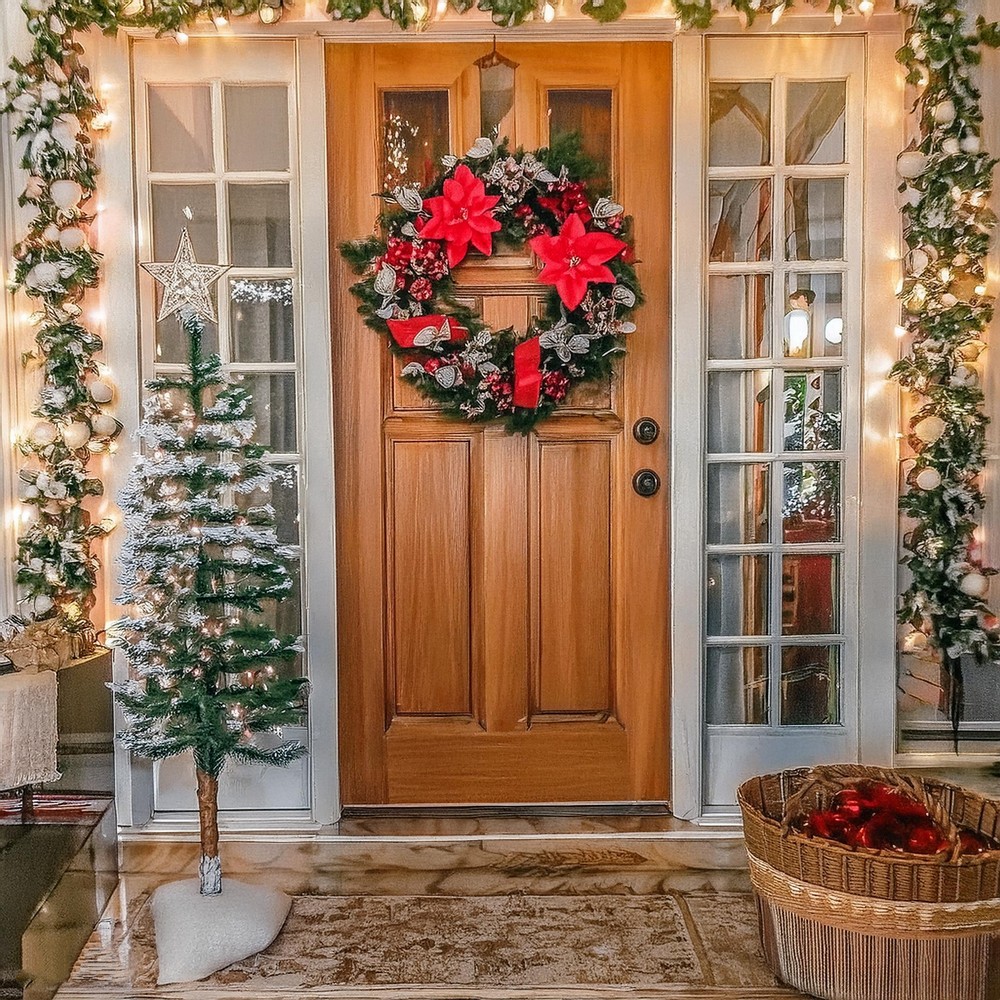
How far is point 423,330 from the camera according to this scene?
2.71 meters

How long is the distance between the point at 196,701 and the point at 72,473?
2.74ft

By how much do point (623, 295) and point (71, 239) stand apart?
1.50 metres

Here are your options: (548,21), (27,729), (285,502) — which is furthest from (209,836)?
(548,21)

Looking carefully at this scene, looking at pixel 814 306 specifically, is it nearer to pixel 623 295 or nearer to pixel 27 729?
pixel 623 295

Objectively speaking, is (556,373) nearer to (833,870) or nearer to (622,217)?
(622,217)

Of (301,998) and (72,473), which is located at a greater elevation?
(72,473)

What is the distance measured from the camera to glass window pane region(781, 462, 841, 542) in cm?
286

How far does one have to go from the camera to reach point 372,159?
110 inches

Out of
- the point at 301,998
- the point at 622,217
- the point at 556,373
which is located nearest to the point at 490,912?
the point at 301,998

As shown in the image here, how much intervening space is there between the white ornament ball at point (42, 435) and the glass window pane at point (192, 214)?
0.57 metres

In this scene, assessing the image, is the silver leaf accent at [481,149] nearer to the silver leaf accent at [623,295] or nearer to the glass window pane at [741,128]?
the silver leaf accent at [623,295]

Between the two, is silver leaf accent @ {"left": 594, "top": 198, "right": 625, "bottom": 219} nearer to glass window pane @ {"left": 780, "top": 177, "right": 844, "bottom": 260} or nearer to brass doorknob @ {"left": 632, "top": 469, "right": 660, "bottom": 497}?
glass window pane @ {"left": 780, "top": 177, "right": 844, "bottom": 260}

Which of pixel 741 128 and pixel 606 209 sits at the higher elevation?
pixel 741 128

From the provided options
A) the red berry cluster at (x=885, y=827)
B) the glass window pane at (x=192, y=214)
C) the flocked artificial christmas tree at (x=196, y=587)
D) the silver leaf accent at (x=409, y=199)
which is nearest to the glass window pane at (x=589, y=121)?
the silver leaf accent at (x=409, y=199)
